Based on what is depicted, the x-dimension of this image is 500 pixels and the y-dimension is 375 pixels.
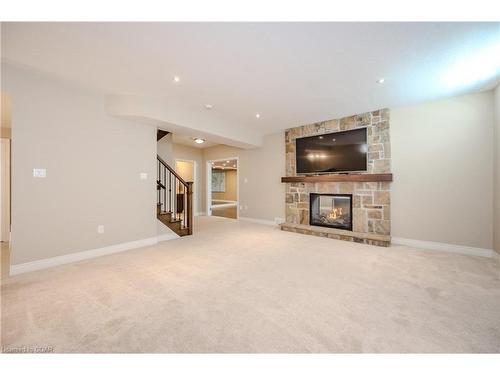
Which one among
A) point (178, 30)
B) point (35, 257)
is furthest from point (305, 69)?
point (35, 257)

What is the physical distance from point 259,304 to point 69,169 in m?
3.20

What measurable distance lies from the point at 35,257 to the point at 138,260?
1.22 meters

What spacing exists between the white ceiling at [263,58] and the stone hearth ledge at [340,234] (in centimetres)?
249

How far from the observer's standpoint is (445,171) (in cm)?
342

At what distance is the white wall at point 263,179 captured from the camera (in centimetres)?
563

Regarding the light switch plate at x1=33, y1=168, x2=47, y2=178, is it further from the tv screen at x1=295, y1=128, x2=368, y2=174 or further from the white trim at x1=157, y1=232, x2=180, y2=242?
the tv screen at x1=295, y1=128, x2=368, y2=174

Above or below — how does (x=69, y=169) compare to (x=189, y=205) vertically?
above

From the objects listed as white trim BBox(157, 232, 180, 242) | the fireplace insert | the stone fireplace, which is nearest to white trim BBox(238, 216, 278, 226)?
the stone fireplace

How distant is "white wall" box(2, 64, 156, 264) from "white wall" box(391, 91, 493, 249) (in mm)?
4866

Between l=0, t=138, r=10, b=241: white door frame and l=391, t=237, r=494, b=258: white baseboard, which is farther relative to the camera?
l=0, t=138, r=10, b=241: white door frame

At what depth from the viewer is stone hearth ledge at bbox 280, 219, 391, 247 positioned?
371 cm

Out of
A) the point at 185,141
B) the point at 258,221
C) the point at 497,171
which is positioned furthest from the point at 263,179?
the point at 497,171

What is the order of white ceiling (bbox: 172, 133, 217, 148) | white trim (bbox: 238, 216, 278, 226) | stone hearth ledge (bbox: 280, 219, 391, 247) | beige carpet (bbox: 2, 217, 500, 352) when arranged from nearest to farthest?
beige carpet (bbox: 2, 217, 500, 352) → stone hearth ledge (bbox: 280, 219, 391, 247) → white trim (bbox: 238, 216, 278, 226) → white ceiling (bbox: 172, 133, 217, 148)

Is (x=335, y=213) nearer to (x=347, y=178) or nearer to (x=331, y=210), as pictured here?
(x=331, y=210)
